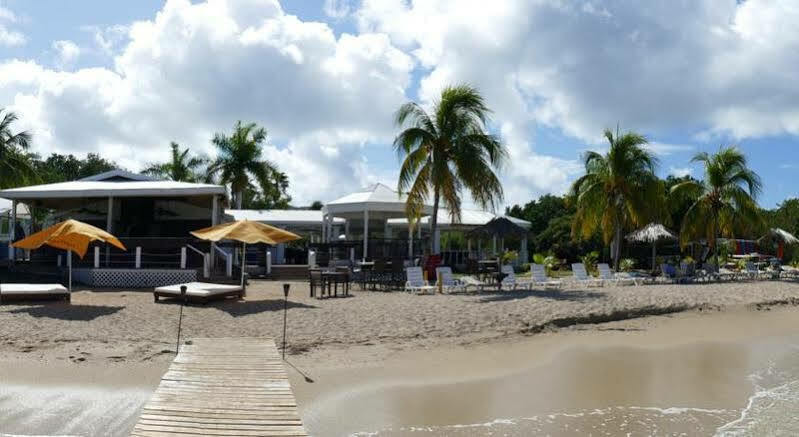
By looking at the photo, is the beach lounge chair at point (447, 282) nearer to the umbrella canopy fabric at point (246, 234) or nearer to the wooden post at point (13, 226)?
the umbrella canopy fabric at point (246, 234)

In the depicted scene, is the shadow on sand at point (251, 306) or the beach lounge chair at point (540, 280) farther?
the beach lounge chair at point (540, 280)

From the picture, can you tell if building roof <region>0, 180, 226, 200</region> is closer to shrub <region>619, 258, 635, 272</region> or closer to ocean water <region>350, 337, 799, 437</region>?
ocean water <region>350, 337, 799, 437</region>

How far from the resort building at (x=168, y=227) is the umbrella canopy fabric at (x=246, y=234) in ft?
14.0

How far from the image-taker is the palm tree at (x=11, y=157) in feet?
88.6

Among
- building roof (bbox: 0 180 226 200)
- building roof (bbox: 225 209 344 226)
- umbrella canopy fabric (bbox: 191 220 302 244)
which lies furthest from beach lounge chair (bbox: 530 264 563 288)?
building roof (bbox: 225 209 344 226)

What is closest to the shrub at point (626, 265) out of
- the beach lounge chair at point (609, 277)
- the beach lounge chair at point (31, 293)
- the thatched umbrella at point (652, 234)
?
the thatched umbrella at point (652, 234)

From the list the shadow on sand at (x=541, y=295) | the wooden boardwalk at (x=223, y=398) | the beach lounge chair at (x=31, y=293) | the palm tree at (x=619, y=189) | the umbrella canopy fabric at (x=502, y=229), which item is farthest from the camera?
the palm tree at (x=619, y=189)

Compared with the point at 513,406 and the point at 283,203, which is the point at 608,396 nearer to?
the point at 513,406

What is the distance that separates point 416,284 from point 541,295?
3602 millimetres

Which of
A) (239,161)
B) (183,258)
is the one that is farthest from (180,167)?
(183,258)

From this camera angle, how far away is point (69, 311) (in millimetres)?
13648

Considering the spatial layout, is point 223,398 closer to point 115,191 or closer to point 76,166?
point 115,191

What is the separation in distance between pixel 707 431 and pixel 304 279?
17814 mm

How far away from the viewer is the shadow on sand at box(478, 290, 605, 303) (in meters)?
16.4
